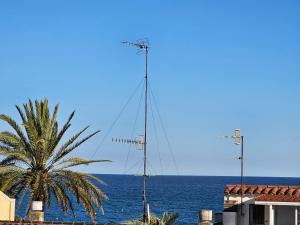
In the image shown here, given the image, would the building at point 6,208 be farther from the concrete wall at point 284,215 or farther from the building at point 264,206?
the concrete wall at point 284,215

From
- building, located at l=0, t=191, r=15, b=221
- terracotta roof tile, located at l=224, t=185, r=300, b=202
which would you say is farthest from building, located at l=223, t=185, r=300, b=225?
building, located at l=0, t=191, r=15, b=221

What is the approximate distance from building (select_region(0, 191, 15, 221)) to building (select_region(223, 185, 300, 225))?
11.3 metres

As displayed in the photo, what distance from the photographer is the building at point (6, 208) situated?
3497 cm

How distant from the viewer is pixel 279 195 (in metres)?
39.6

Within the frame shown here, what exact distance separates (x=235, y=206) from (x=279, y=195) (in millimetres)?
2541

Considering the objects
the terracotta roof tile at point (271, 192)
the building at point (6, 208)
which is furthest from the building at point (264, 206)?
the building at point (6, 208)

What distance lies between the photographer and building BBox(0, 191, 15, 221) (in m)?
35.0

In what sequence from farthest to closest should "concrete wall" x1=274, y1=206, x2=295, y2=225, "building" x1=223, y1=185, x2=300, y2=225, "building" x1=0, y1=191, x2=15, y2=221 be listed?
"concrete wall" x1=274, y1=206, x2=295, y2=225, "building" x1=223, y1=185, x2=300, y2=225, "building" x1=0, y1=191, x2=15, y2=221

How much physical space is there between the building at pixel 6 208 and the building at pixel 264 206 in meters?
11.3

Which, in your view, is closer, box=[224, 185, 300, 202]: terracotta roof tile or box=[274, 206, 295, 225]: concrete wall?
box=[224, 185, 300, 202]: terracotta roof tile

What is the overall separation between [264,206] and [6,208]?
556 inches

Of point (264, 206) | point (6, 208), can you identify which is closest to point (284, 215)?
point (264, 206)

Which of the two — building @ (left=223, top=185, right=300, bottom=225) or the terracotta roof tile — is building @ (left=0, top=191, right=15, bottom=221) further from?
the terracotta roof tile

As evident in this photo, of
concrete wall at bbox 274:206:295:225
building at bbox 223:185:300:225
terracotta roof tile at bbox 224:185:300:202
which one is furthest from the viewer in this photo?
concrete wall at bbox 274:206:295:225
